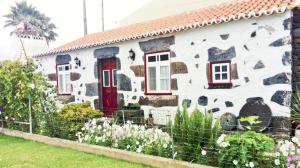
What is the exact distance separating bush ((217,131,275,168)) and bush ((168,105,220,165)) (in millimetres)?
340

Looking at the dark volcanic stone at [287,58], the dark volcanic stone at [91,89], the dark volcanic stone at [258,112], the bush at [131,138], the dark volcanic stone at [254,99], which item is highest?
the dark volcanic stone at [287,58]

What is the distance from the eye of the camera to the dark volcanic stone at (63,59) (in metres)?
16.5

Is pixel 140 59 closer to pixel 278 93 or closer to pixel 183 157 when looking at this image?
pixel 278 93

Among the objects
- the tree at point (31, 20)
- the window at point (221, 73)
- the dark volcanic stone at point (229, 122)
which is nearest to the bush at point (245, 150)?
the dark volcanic stone at point (229, 122)

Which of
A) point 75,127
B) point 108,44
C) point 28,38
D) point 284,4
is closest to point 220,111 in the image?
point 284,4

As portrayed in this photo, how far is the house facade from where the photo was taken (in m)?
A: 9.41

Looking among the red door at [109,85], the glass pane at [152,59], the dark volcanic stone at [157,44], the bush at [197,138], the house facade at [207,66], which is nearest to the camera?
the bush at [197,138]

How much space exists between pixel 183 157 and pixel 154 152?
29.4 inches

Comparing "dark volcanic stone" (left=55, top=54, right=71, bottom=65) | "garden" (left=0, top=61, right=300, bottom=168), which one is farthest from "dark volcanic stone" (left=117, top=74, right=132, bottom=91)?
"dark volcanic stone" (left=55, top=54, right=71, bottom=65)

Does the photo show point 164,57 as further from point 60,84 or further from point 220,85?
point 60,84

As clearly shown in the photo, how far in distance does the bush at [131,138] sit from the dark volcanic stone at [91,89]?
5.64 meters

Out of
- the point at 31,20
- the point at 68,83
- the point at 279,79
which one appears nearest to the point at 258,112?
the point at 279,79

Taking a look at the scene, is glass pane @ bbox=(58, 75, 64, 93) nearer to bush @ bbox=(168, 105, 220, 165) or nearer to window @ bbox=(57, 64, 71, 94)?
window @ bbox=(57, 64, 71, 94)

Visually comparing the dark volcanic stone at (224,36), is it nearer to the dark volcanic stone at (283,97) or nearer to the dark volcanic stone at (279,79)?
the dark volcanic stone at (279,79)
